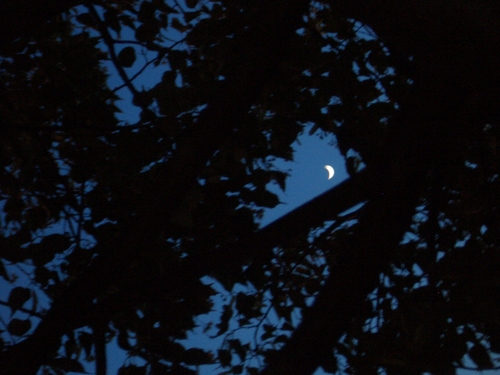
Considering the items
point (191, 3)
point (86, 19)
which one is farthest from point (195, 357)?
point (191, 3)

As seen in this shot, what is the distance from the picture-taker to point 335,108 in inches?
153

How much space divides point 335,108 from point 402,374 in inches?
73.0

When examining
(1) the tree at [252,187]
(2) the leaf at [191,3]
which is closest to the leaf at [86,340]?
(1) the tree at [252,187]

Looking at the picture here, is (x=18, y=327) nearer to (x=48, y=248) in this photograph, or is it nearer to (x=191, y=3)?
(x=48, y=248)

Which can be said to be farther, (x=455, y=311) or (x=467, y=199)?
(x=467, y=199)

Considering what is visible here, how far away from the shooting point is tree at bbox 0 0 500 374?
246 cm

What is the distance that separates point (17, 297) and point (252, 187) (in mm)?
1323

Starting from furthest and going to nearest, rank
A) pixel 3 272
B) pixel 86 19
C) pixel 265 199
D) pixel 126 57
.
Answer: pixel 86 19
pixel 126 57
pixel 265 199
pixel 3 272

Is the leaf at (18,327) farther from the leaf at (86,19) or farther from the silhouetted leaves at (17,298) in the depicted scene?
the leaf at (86,19)

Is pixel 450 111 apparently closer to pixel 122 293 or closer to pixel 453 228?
pixel 453 228

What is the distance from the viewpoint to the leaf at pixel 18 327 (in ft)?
9.22

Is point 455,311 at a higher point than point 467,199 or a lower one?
lower

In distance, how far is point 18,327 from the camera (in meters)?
2.82

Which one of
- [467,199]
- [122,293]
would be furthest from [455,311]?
[122,293]
